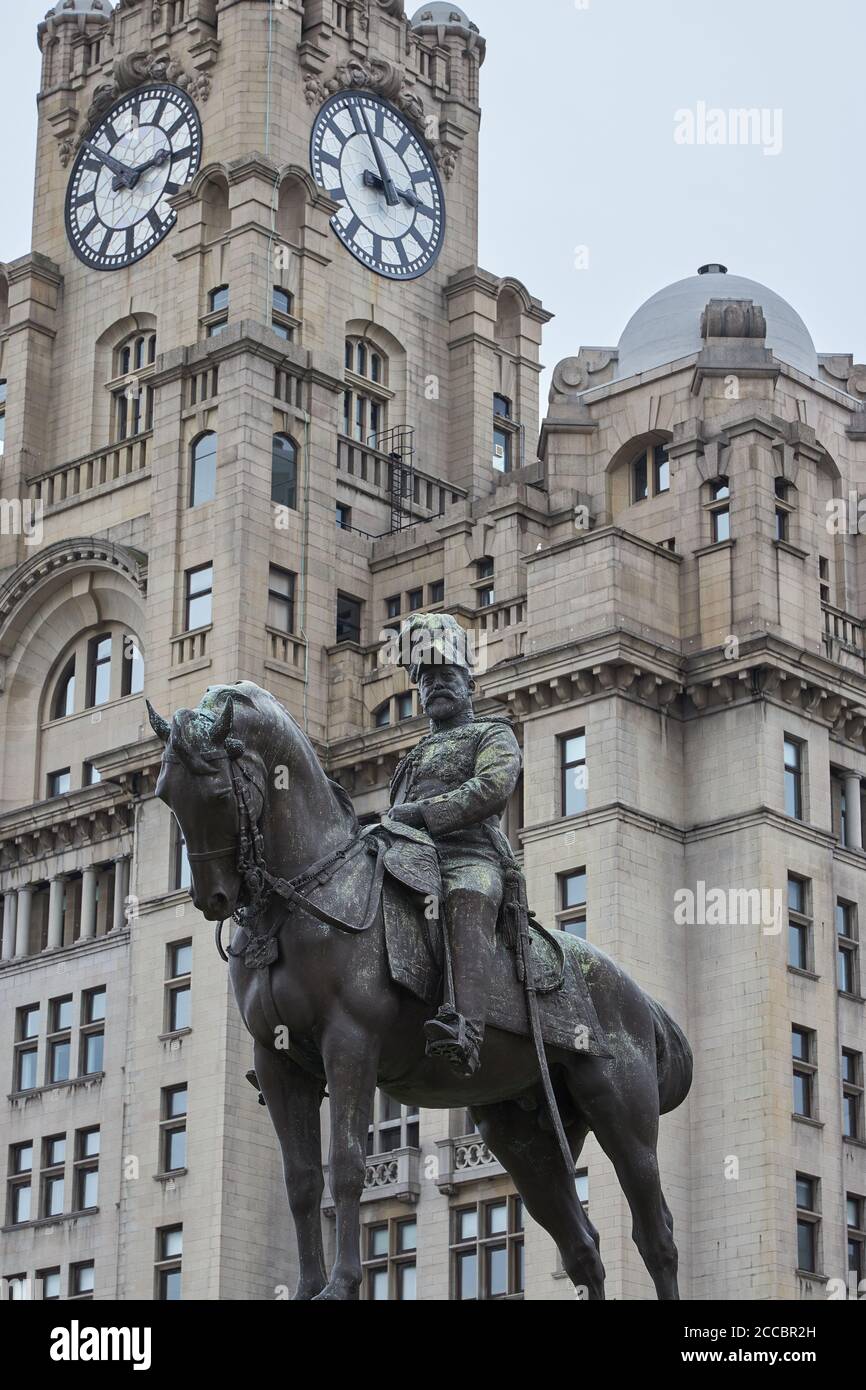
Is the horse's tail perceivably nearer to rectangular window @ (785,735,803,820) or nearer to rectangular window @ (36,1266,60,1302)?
rectangular window @ (785,735,803,820)

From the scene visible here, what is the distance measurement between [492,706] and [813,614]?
314 inches

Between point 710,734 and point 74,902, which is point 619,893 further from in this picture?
point 74,902

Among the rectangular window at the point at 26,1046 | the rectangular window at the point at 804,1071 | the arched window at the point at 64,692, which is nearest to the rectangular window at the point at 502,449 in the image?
the arched window at the point at 64,692

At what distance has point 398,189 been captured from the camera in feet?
271

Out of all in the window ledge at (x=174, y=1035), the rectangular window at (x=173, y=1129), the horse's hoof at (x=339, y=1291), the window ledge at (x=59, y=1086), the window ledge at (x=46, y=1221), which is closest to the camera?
the horse's hoof at (x=339, y=1291)

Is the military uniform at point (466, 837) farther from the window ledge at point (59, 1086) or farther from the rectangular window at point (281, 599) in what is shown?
the window ledge at point (59, 1086)

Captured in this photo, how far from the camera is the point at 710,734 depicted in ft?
207

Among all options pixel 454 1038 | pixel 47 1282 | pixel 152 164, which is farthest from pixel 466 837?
pixel 152 164

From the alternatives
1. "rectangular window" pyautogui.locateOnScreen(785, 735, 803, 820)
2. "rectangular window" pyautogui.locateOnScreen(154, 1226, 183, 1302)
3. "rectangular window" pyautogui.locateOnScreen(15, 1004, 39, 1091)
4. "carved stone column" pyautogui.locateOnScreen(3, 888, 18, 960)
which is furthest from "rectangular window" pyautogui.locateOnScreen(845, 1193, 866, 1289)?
"carved stone column" pyautogui.locateOnScreen(3, 888, 18, 960)

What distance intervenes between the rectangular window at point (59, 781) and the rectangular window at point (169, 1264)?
15.5 m

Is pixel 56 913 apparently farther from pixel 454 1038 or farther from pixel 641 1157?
pixel 454 1038

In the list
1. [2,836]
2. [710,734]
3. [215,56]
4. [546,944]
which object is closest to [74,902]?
[2,836]

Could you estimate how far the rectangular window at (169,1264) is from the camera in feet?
215

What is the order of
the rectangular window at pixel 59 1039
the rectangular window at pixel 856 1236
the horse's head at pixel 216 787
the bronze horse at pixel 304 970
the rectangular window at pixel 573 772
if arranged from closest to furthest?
the horse's head at pixel 216 787 < the bronze horse at pixel 304 970 < the rectangular window at pixel 856 1236 < the rectangular window at pixel 573 772 < the rectangular window at pixel 59 1039
